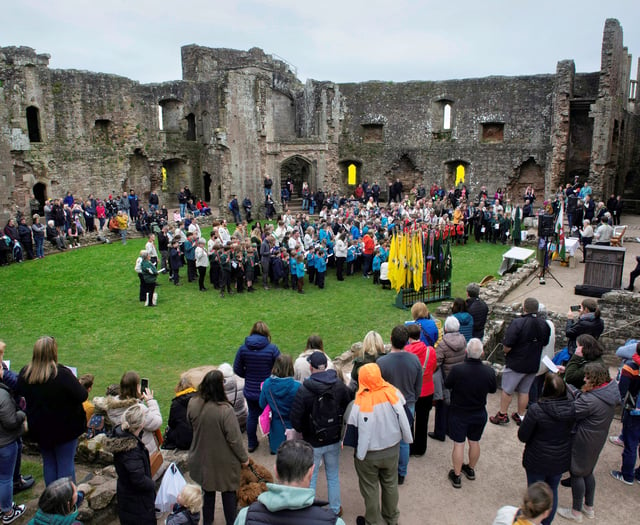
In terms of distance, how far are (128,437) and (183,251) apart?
38.6ft

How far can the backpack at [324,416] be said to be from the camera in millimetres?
5105

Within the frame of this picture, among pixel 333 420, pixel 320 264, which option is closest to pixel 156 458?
pixel 333 420

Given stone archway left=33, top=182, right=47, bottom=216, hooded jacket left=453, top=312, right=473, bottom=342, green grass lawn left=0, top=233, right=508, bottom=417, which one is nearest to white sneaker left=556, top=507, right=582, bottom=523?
hooded jacket left=453, top=312, right=473, bottom=342

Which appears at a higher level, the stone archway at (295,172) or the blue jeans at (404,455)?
the stone archway at (295,172)

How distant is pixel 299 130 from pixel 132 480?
101ft

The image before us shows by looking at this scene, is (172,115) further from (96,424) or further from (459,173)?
(96,424)

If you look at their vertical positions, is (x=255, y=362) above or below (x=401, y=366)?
below

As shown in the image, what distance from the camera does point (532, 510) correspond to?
11.7 feet

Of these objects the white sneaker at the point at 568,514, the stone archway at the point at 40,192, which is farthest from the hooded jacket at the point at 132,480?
the stone archway at the point at 40,192

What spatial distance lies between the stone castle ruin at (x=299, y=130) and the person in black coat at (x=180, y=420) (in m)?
22.1

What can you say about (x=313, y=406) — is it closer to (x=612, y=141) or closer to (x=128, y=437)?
(x=128, y=437)

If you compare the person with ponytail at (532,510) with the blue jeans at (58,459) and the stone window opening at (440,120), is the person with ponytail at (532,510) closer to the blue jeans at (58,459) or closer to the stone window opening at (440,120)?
the blue jeans at (58,459)

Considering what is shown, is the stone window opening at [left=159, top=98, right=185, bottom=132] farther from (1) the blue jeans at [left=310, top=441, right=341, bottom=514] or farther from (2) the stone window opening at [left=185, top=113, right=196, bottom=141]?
(1) the blue jeans at [left=310, top=441, right=341, bottom=514]

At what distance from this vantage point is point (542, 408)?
5.10 metres
